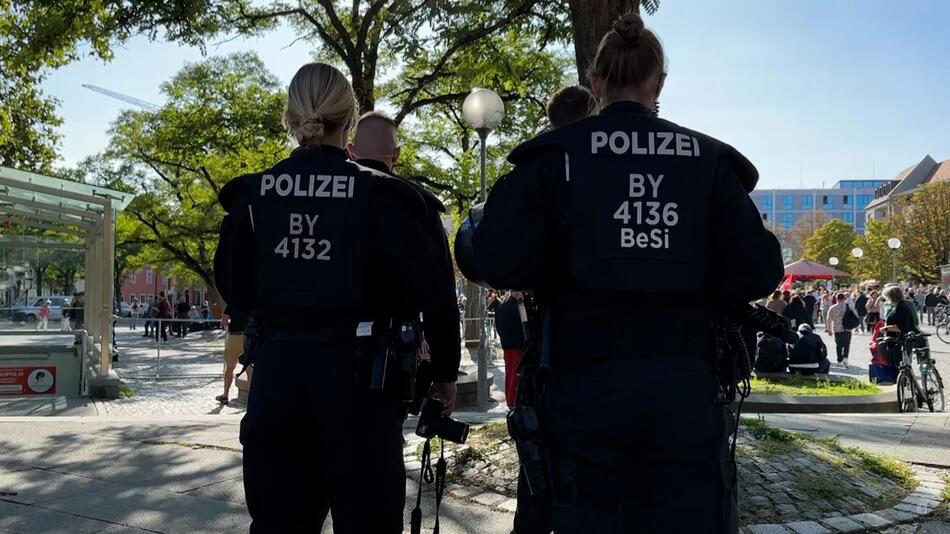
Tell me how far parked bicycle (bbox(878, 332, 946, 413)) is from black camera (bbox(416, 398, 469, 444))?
10155mm

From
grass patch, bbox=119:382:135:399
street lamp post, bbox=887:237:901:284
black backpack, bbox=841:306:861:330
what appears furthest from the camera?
street lamp post, bbox=887:237:901:284

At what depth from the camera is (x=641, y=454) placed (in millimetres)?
2203

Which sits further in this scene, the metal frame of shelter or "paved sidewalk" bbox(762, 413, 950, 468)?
the metal frame of shelter

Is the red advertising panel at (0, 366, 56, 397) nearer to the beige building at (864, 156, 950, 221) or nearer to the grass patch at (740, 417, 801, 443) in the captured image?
the grass patch at (740, 417, 801, 443)

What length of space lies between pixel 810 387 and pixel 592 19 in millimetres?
8132

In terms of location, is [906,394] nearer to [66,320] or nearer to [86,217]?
[66,320]

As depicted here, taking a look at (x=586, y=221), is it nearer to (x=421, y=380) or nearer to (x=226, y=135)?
(x=421, y=380)

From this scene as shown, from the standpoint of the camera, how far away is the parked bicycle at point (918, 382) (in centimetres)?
1111

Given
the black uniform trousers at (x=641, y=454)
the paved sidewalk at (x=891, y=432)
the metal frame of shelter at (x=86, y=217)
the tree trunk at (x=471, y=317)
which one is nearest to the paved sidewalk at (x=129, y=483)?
the black uniform trousers at (x=641, y=454)

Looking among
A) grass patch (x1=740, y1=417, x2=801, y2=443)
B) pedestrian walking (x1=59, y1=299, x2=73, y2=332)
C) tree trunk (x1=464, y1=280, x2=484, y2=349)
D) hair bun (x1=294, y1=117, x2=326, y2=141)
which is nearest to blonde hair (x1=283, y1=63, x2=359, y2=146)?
hair bun (x1=294, y1=117, x2=326, y2=141)

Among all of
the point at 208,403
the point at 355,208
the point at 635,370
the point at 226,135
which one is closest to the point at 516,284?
the point at 635,370

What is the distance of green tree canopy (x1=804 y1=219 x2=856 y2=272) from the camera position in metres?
75.8

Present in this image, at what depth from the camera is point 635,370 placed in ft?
7.14

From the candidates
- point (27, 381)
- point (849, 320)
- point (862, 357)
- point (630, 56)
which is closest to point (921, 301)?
point (862, 357)
